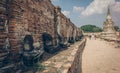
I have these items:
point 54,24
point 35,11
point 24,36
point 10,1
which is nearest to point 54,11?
point 54,24

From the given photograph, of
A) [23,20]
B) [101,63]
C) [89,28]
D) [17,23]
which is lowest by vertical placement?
[101,63]

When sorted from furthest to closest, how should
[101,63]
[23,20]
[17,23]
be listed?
[101,63] → [23,20] → [17,23]

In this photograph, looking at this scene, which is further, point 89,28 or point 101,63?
point 89,28

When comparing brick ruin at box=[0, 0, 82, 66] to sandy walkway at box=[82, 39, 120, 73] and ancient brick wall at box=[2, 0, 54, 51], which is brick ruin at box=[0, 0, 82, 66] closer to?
ancient brick wall at box=[2, 0, 54, 51]

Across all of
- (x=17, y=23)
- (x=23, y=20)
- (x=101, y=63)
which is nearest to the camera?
(x=17, y=23)

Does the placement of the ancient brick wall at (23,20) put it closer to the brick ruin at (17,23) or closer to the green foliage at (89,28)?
the brick ruin at (17,23)

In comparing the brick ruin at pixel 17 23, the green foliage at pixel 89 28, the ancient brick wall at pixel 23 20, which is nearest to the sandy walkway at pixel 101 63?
the ancient brick wall at pixel 23 20

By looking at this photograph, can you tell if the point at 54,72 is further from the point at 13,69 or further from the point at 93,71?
the point at 93,71

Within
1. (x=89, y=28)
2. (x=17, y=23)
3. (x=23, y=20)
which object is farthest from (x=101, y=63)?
(x=89, y=28)

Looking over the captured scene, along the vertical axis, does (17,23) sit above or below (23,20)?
below

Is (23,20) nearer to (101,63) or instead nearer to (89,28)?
(101,63)

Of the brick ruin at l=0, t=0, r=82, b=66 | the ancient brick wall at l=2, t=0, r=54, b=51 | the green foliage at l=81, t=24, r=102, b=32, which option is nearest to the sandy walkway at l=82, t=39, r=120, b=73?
the ancient brick wall at l=2, t=0, r=54, b=51

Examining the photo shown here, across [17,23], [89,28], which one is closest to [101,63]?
[17,23]

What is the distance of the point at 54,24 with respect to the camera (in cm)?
1087
